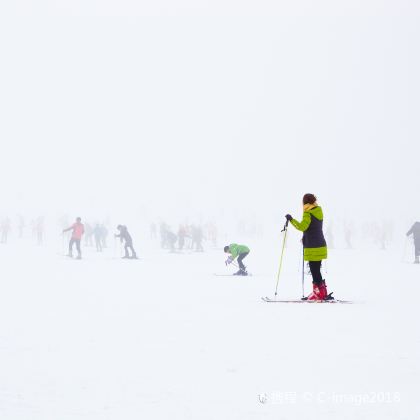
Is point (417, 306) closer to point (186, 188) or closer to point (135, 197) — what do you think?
point (135, 197)

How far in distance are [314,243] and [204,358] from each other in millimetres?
4517

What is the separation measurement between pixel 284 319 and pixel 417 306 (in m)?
2.64

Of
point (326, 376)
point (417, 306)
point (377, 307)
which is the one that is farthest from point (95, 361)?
point (417, 306)

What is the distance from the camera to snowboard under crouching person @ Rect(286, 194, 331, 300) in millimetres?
8852

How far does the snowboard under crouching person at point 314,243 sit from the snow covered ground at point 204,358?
0.59 metres

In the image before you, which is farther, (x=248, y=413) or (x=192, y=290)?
(x=192, y=290)

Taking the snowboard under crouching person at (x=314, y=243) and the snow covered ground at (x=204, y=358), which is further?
the snowboard under crouching person at (x=314, y=243)

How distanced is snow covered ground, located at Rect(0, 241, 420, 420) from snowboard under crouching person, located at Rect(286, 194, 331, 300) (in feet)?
1.94

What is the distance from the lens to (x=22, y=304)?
26.7ft

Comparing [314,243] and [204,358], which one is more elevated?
[314,243]

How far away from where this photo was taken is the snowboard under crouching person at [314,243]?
8.85 metres

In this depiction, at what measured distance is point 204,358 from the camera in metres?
4.90

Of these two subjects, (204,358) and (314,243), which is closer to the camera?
(204,358)

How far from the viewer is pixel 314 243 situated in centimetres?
896
